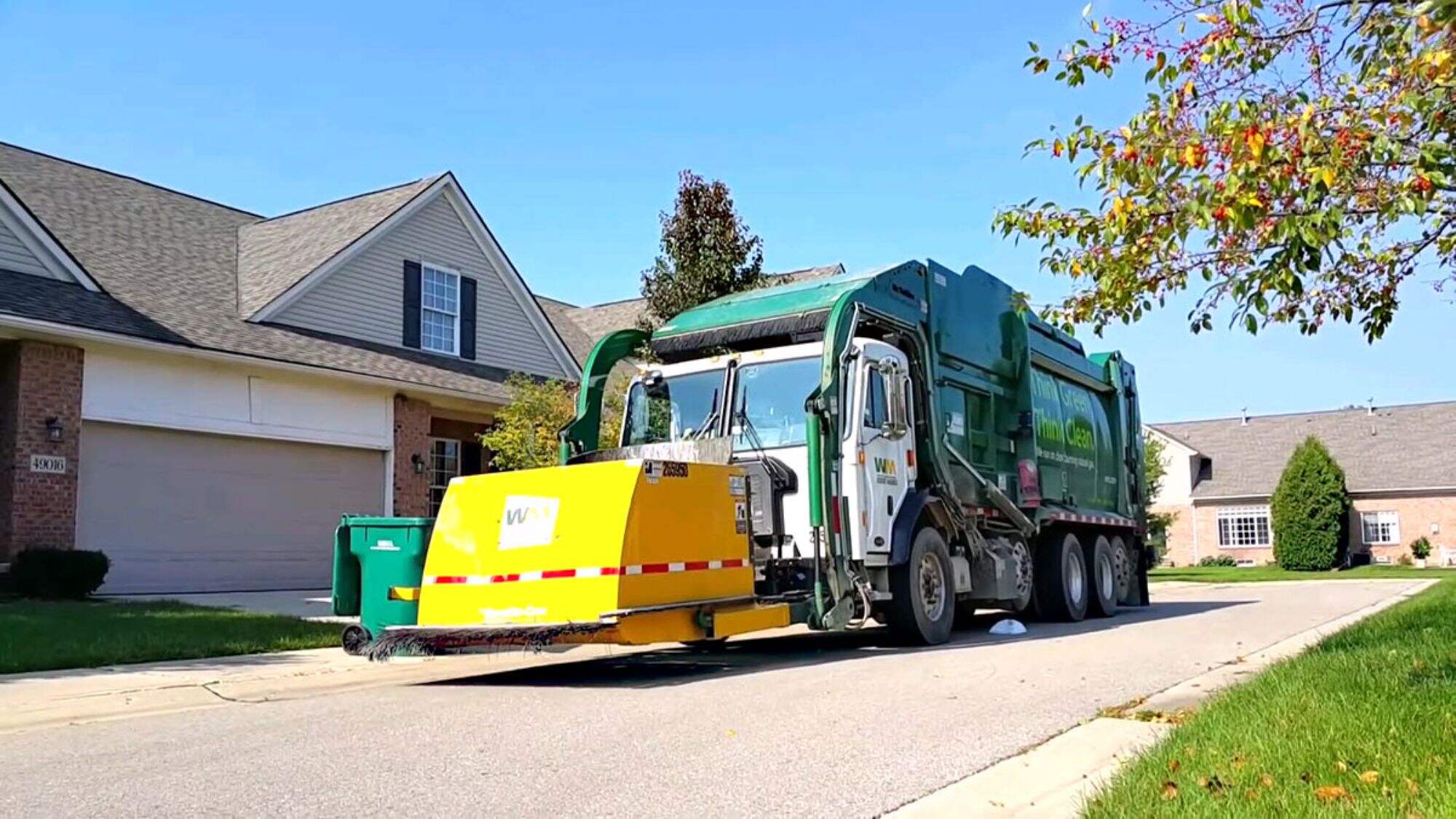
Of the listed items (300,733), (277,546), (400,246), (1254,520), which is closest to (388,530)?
(300,733)

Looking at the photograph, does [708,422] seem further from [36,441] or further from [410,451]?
[410,451]

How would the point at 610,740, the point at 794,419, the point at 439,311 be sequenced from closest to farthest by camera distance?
the point at 610,740
the point at 794,419
the point at 439,311

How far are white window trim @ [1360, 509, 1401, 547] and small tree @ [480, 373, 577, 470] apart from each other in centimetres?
4343

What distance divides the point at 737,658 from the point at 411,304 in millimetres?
13883

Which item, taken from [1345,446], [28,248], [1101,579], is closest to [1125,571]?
[1101,579]

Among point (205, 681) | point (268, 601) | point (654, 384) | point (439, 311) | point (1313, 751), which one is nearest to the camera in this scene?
point (1313, 751)

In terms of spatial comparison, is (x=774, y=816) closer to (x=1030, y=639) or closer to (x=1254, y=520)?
(x=1030, y=639)

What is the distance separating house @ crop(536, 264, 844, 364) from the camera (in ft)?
102

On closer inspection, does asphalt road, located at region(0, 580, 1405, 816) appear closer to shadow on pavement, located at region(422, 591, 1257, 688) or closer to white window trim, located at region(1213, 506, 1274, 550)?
shadow on pavement, located at region(422, 591, 1257, 688)

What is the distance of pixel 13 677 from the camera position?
9.62 m

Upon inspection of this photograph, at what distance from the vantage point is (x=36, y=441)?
1631 cm

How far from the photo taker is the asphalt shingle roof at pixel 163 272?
18297mm

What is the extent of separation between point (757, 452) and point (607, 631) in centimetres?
295

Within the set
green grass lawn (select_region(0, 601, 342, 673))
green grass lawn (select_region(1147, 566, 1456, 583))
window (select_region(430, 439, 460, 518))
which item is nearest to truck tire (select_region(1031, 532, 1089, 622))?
→ green grass lawn (select_region(0, 601, 342, 673))
